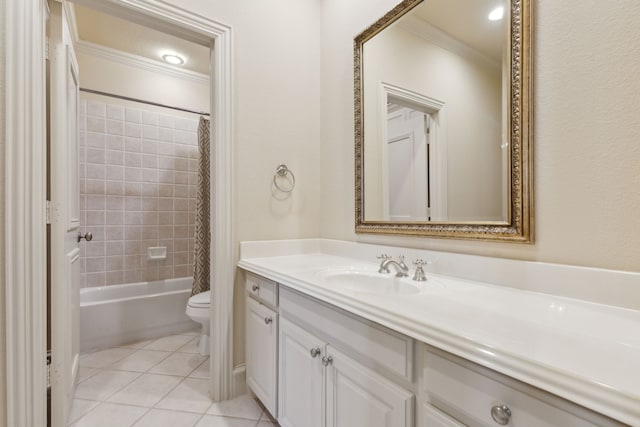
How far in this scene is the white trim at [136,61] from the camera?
2.58 m

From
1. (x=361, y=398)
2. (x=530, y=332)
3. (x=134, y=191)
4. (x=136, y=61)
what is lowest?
(x=361, y=398)

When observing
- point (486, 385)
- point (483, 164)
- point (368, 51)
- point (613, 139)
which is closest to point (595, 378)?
point (486, 385)

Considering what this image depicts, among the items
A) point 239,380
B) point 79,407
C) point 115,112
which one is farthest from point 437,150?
point 115,112

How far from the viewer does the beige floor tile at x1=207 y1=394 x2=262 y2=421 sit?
1509mm

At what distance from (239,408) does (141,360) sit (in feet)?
3.24

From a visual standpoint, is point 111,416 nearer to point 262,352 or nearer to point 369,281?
point 262,352

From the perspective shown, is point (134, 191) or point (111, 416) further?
point (134, 191)

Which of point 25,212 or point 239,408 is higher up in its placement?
point 25,212

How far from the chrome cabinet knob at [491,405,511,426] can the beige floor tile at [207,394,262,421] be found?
128cm

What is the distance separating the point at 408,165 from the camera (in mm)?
1462

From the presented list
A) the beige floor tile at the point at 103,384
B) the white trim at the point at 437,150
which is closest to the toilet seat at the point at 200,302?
the beige floor tile at the point at 103,384

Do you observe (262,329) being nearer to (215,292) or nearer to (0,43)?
(215,292)

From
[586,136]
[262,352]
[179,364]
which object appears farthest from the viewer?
[179,364]

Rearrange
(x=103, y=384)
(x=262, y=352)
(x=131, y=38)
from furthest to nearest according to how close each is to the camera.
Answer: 1. (x=131, y=38)
2. (x=103, y=384)
3. (x=262, y=352)
